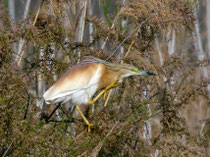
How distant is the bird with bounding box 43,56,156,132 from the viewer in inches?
80.7

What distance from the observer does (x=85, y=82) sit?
210 centimetres

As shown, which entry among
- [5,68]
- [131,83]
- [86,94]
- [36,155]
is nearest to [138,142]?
[131,83]

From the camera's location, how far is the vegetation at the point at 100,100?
1933mm

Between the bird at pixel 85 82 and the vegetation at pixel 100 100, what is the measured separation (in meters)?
0.14

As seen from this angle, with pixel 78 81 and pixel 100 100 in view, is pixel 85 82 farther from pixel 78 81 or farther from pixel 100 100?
pixel 100 100

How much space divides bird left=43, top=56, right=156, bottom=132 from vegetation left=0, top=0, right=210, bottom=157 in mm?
142

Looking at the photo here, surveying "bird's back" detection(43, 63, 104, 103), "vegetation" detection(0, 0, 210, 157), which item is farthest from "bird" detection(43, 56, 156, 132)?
"vegetation" detection(0, 0, 210, 157)

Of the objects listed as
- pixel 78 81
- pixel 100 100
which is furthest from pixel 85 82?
pixel 100 100

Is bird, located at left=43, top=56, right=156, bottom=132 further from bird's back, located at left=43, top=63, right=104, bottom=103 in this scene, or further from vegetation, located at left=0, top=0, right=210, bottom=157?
vegetation, located at left=0, top=0, right=210, bottom=157

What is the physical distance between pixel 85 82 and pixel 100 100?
561 mm

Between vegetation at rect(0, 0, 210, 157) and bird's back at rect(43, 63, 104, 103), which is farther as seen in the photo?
bird's back at rect(43, 63, 104, 103)

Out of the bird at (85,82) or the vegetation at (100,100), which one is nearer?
the vegetation at (100,100)

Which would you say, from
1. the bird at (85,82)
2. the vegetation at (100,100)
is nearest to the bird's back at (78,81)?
the bird at (85,82)

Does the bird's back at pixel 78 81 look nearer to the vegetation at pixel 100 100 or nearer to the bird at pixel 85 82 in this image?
the bird at pixel 85 82
